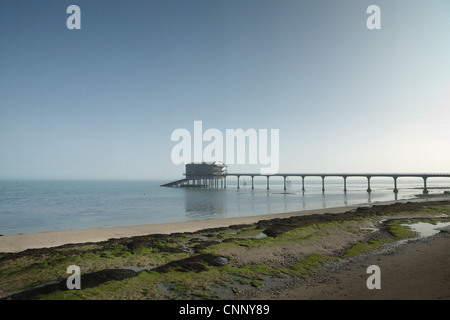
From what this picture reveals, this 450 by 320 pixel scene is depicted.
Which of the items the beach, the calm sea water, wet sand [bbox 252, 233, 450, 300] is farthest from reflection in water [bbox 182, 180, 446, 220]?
wet sand [bbox 252, 233, 450, 300]

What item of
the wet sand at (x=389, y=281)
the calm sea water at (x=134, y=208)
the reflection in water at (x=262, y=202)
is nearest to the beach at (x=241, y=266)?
the wet sand at (x=389, y=281)

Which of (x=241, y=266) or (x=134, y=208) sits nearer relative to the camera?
(x=241, y=266)

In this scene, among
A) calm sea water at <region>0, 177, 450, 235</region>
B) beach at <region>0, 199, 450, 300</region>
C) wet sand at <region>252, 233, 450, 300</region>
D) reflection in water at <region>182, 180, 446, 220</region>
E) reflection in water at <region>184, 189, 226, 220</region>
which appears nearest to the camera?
wet sand at <region>252, 233, 450, 300</region>

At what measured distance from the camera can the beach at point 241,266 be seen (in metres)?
7.94

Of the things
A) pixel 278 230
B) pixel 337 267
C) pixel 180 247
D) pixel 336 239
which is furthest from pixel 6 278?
pixel 336 239

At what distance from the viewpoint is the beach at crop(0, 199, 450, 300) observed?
7938mm

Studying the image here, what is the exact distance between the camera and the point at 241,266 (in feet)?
34.7

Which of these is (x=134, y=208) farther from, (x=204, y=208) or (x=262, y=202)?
(x=262, y=202)

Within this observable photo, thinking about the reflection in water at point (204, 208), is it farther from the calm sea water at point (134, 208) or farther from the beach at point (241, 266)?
the beach at point (241, 266)

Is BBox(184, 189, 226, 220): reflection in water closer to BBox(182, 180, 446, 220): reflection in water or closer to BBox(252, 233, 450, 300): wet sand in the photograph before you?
BBox(182, 180, 446, 220): reflection in water

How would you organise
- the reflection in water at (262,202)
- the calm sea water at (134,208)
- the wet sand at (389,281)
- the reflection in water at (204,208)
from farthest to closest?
the reflection in water at (262,202), the reflection in water at (204,208), the calm sea water at (134,208), the wet sand at (389,281)

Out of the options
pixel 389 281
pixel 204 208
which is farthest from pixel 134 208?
pixel 389 281
